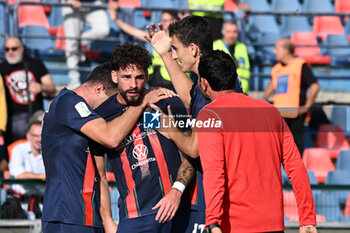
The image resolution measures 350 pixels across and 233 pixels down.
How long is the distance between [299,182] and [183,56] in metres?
1.40

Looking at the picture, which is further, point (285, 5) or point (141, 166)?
point (285, 5)

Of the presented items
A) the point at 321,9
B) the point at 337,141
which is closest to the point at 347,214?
the point at 337,141

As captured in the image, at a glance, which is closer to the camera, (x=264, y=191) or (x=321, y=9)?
(x=264, y=191)

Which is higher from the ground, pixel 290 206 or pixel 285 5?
pixel 285 5

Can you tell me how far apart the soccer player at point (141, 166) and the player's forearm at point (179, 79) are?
12.3 inches

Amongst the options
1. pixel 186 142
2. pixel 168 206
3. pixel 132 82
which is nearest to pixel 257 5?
pixel 132 82

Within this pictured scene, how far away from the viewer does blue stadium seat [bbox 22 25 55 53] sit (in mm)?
10242

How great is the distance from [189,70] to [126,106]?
2.03ft

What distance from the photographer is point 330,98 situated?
10422 mm

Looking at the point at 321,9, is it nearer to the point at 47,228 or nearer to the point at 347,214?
the point at 347,214

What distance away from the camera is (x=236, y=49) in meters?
9.26

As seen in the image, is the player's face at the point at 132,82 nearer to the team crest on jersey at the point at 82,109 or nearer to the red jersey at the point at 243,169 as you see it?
the team crest on jersey at the point at 82,109

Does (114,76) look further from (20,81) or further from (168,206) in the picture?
(20,81)

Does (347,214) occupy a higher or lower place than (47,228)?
lower
